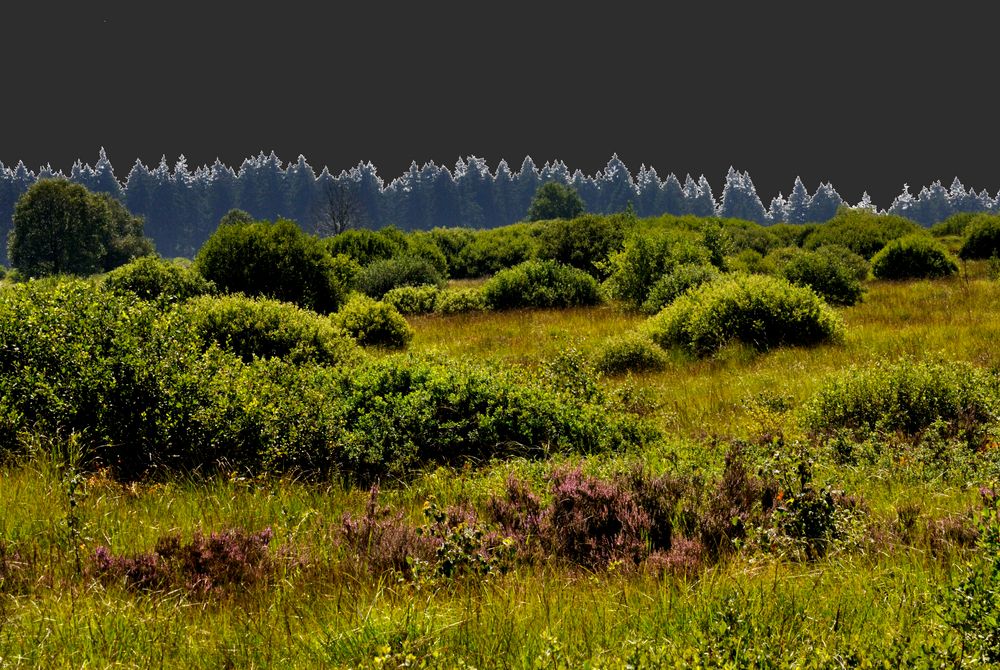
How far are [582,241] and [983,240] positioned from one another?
18141 millimetres

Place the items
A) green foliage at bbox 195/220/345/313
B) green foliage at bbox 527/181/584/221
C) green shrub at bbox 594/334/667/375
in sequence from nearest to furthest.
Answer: green shrub at bbox 594/334/667/375 < green foliage at bbox 195/220/345/313 < green foliage at bbox 527/181/584/221

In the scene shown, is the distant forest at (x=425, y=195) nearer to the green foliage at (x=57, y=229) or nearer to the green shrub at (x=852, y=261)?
the green foliage at (x=57, y=229)

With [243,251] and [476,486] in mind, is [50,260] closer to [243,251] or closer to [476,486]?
[243,251]

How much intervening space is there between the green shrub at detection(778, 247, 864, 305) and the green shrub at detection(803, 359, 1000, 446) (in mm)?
10903

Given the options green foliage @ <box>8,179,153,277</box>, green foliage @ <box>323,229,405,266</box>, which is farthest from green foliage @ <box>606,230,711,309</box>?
green foliage @ <box>8,179,153,277</box>

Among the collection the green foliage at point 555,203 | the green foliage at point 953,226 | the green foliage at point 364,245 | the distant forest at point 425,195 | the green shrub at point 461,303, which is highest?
the distant forest at point 425,195

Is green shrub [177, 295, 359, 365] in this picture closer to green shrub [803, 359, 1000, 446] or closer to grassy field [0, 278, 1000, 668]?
grassy field [0, 278, 1000, 668]

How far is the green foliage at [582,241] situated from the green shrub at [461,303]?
8.88m

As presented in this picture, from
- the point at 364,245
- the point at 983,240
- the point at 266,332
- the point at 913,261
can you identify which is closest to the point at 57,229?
the point at 364,245

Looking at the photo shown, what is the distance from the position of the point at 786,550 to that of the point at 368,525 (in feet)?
8.18

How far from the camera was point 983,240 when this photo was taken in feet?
92.3

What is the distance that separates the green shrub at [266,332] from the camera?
381 inches

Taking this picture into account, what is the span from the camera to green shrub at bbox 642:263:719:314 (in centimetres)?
1686

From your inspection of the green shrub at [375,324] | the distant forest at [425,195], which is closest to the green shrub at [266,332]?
the green shrub at [375,324]
